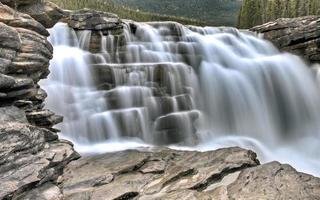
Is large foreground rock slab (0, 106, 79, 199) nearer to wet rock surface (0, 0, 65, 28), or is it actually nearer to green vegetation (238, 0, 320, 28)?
wet rock surface (0, 0, 65, 28)

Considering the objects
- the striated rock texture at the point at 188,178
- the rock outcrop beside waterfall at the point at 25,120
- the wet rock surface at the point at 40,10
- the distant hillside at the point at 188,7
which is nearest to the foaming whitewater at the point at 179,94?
the striated rock texture at the point at 188,178

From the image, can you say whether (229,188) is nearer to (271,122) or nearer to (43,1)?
(43,1)

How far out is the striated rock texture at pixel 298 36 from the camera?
25.8 meters

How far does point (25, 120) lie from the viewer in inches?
388

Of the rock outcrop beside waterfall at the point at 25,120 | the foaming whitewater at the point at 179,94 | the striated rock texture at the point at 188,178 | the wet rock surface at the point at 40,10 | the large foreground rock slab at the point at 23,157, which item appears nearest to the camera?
the large foreground rock slab at the point at 23,157

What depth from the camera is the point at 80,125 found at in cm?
1611

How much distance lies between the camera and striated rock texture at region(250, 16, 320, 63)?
2578 cm

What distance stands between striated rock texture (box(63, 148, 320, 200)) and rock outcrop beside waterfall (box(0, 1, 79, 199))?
882mm

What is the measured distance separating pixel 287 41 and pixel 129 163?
732 inches

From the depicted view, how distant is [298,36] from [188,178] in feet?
63.1

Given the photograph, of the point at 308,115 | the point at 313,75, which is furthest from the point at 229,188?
the point at 313,75

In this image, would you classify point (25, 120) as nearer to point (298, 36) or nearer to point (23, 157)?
point (23, 157)

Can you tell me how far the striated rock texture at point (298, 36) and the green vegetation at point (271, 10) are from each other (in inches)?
727

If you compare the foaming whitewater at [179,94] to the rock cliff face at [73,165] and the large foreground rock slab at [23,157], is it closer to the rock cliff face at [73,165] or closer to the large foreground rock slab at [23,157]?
the rock cliff face at [73,165]
